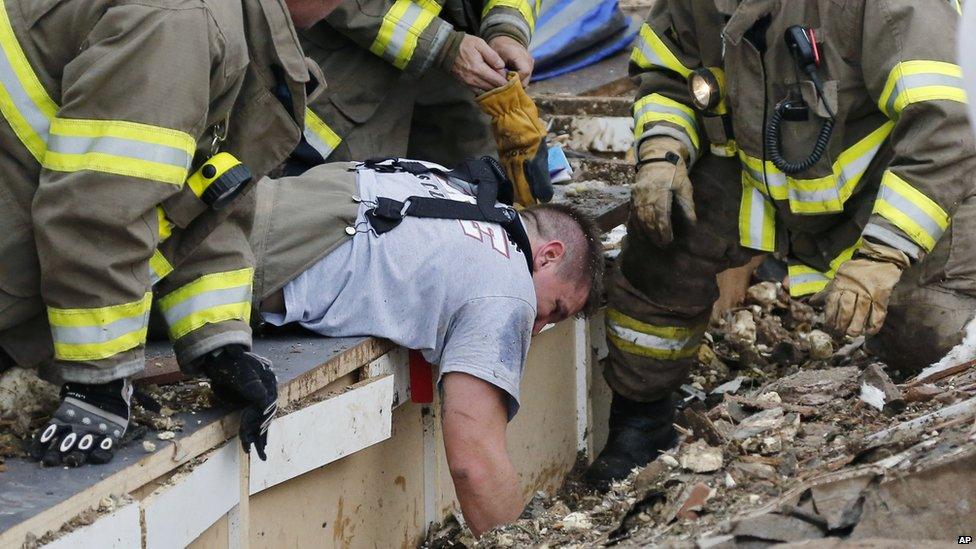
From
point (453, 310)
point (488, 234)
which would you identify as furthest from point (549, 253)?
point (453, 310)

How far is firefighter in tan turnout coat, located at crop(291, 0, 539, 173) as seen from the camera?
4207 millimetres

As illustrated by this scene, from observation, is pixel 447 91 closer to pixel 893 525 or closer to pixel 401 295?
pixel 401 295

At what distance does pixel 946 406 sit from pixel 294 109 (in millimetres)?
1725

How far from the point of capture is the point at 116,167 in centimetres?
221

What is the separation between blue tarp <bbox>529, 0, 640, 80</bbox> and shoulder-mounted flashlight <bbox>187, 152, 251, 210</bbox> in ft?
13.2

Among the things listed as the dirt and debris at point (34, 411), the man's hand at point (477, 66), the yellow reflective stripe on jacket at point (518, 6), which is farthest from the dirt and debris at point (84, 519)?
the yellow reflective stripe on jacket at point (518, 6)

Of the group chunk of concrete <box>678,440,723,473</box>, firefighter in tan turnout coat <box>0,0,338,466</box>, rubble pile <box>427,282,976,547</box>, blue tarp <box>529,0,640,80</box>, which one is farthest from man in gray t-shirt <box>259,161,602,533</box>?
blue tarp <box>529,0,640,80</box>

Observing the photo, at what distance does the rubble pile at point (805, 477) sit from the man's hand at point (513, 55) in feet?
4.64

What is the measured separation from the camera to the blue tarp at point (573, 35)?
6.39 metres

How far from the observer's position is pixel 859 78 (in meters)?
3.72

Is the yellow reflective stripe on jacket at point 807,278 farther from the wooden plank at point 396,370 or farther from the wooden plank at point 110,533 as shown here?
the wooden plank at point 110,533

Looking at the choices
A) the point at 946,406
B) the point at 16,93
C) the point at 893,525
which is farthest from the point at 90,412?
the point at 946,406

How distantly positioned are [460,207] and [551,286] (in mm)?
383

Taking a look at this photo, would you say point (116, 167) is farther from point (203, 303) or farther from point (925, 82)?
point (925, 82)
